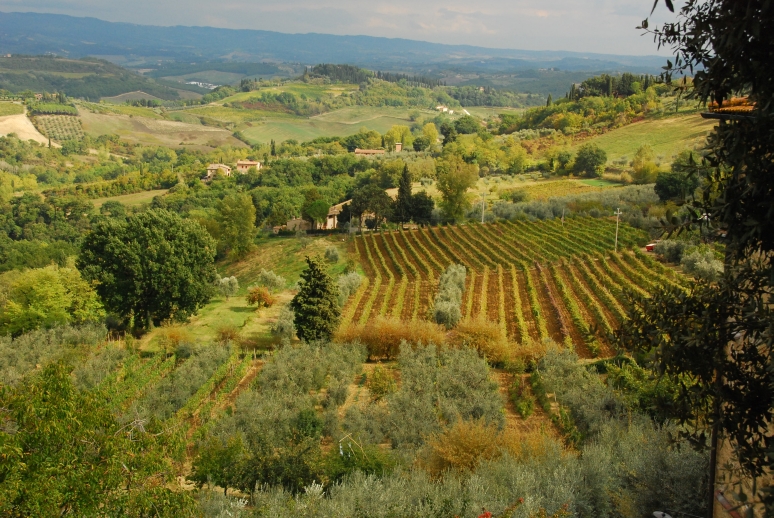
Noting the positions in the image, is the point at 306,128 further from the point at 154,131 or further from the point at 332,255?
the point at 332,255

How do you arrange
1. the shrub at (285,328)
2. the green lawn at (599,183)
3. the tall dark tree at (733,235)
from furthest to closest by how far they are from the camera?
the green lawn at (599,183) → the shrub at (285,328) → the tall dark tree at (733,235)

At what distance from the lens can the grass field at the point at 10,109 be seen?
487 feet

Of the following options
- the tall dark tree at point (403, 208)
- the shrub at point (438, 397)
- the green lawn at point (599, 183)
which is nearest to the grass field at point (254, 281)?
the tall dark tree at point (403, 208)

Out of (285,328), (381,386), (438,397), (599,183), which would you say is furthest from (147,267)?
(599,183)

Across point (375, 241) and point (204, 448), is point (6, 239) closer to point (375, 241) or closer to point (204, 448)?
point (375, 241)

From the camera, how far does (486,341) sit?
19266 mm

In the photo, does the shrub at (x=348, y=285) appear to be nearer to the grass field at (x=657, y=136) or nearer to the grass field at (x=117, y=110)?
the grass field at (x=657, y=136)

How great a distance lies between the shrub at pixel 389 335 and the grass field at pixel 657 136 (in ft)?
171

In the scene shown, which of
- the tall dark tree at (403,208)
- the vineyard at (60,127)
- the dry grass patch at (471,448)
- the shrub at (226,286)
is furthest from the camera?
the vineyard at (60,127)

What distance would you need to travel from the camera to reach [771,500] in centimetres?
433

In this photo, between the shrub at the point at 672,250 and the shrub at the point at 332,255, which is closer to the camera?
the shrub at the point at 672,250

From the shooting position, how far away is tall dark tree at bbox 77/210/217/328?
2527cm

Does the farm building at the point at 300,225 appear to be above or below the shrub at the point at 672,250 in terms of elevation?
below

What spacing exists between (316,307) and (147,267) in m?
8.82
